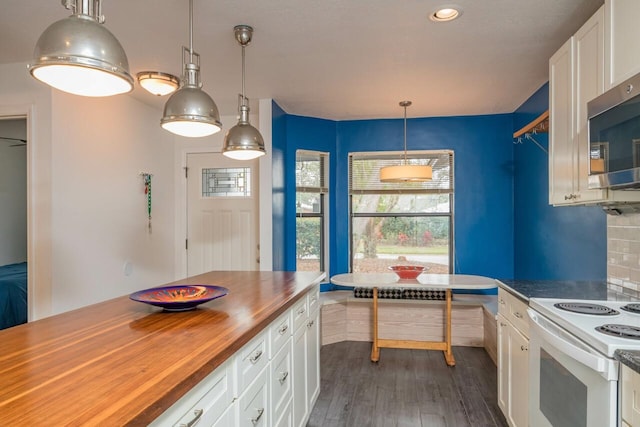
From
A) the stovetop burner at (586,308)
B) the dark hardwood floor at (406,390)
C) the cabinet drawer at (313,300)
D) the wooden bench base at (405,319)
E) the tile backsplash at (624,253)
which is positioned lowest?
the dark hardwood floor at (406,390)

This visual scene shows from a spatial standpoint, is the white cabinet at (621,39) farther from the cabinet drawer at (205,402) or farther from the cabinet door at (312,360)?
the cabinet door at (312,360)

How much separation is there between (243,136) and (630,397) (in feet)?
6.59

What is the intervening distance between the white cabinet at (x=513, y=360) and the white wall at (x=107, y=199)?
3.13 metres

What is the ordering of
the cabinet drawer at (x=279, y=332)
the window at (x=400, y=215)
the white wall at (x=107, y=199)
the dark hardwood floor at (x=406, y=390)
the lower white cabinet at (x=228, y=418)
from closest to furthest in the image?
the lower white cabinet at (x=228, y=418) → the cabinet drawer at (x=279, y=332) → the dark hardwood floor at (x=406, y=390) → the white wall at (x=107, y=199) → the window at (x=400, y=215)

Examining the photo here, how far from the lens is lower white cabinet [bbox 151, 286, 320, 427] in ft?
3.69

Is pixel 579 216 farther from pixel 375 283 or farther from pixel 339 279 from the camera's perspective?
pixel 339 279

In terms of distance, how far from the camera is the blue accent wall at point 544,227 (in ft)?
8.61

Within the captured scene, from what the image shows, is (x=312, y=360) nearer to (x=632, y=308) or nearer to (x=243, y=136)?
(x=243, y=136)

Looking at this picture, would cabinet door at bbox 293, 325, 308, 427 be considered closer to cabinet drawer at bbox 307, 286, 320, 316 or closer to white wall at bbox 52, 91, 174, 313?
cabinet drawer at bbox 307, 286, 320, 316

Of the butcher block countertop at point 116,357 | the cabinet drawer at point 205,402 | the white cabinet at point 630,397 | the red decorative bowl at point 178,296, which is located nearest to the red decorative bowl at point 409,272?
the butcher block countertop at point 116,357

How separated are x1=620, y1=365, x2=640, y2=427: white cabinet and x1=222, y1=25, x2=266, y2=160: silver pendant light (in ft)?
6.25

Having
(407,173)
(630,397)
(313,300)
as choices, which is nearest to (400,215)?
(407,173)

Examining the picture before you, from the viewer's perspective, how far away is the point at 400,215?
4.58 meters

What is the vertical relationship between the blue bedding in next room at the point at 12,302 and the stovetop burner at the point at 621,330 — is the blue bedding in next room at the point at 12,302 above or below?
below
